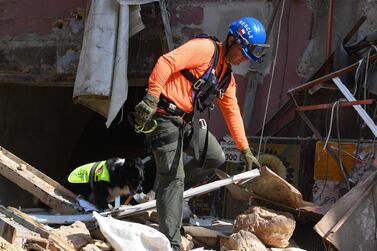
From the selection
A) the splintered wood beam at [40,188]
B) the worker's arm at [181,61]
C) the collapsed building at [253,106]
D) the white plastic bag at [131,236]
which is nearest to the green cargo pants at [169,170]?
the white plastic bag at [131,236]

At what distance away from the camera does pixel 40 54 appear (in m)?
7.60

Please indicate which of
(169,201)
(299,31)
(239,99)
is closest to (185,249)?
(169,201)

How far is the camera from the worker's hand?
3895mm

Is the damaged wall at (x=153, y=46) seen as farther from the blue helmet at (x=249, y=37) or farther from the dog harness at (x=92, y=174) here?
the blue helmet at (x=249, y=37)

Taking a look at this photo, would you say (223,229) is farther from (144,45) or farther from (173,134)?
(144,45)

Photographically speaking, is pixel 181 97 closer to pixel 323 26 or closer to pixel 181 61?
pixel 181 61

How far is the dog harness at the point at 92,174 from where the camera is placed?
5406 millimetres

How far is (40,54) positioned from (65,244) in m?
4.10

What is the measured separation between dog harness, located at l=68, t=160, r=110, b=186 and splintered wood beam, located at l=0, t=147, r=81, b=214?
335 mm

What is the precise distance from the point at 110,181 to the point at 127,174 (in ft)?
0.51

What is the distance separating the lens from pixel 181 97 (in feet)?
13.8

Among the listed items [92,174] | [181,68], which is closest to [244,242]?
[181,68]

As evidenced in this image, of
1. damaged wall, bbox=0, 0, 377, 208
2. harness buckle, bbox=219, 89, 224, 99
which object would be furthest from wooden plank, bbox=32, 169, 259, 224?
damaged wall, bbox=0, 0, 377, 208

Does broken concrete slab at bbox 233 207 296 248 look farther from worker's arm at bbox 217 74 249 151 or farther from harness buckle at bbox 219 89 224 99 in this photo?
harness buckle at bbox 219 89 224 99
